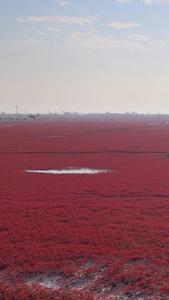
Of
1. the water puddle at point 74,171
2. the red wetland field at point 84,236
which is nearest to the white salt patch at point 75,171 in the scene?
the water puddle at point 74,171

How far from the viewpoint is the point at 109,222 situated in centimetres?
1127

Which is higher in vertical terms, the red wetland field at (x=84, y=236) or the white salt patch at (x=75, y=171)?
the white salt patch at (x=75, y=171)

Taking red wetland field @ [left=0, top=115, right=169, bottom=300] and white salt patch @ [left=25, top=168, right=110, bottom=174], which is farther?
white salt patch @ [left=25, top=168, right=110, bottom=174]

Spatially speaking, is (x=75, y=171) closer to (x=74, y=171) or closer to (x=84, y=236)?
(x=74, y=171)

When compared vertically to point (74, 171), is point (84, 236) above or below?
below

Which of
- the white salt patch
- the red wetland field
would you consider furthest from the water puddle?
the red wetland field

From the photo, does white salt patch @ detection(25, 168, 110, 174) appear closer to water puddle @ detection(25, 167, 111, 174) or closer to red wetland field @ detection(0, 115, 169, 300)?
water puddle @ detection(25, 167, 111, 174)

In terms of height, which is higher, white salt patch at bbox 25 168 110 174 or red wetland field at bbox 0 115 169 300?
white salt patch at bbox 25 168 110 174

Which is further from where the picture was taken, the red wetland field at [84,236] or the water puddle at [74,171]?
the water puddle at [74,171]

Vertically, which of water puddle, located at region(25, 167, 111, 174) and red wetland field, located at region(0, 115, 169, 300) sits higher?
water puddle, located at region(25, 167, 111, 174)

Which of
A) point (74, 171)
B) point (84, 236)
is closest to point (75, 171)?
point (74, 171)

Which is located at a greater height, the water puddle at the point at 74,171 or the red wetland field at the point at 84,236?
the water puddle at the point at 74,171

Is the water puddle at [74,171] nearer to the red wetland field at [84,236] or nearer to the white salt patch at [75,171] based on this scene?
the white salt patch at [75,171]

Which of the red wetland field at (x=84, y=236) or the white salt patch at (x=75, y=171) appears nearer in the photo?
the red wetland field at (x=84, y=236)
